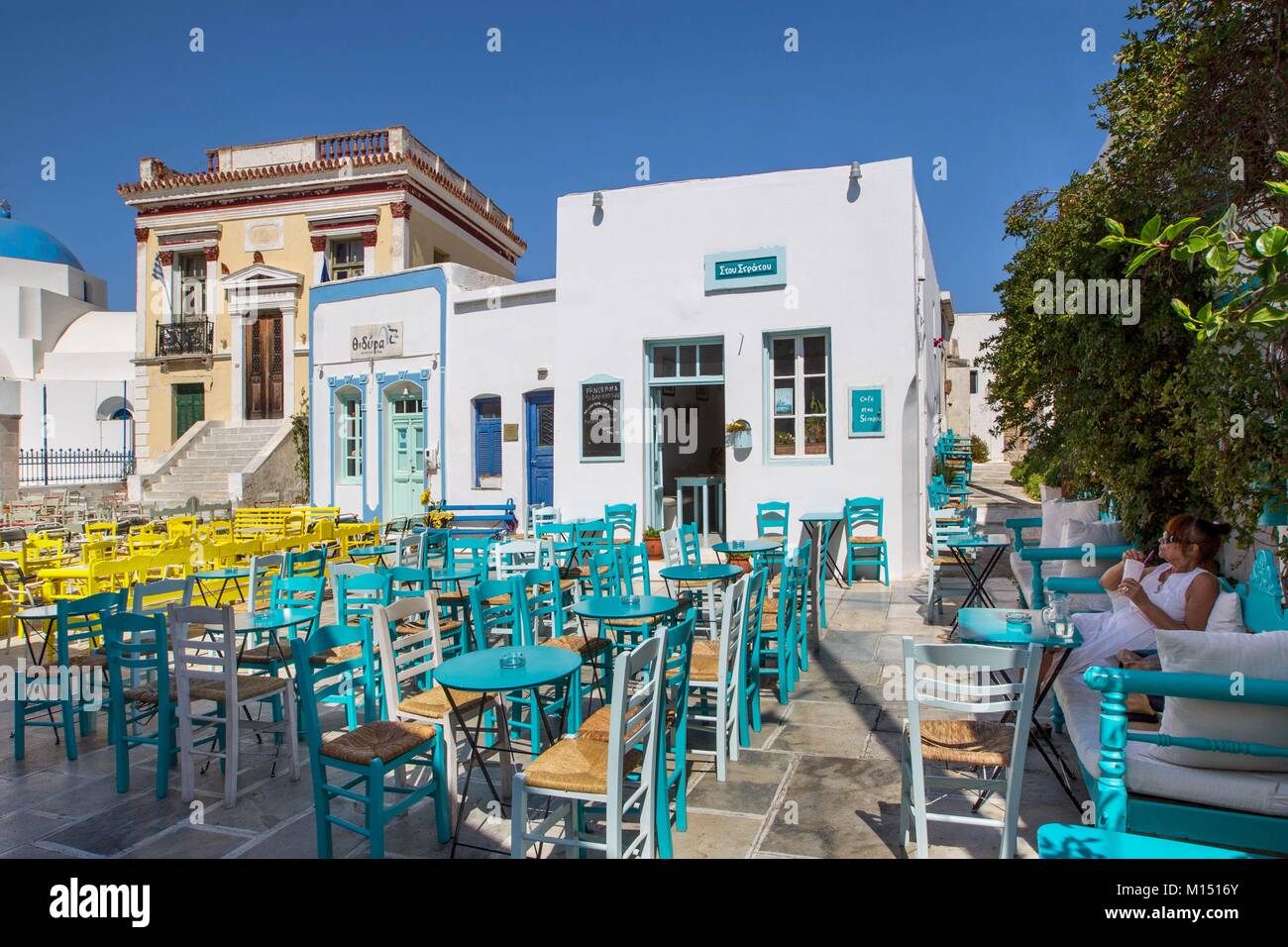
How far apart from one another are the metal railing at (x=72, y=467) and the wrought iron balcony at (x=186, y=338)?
112 inches

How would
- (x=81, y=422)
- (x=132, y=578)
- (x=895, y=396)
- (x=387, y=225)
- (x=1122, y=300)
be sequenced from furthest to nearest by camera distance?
(x=81, y=422) → (x=387, y=225) → (x=895, y=396) → (x=132, y=578) → (x=1122, y=300)

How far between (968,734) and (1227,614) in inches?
58.0

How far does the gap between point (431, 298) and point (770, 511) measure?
6.69m

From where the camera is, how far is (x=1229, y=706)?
254 centimetres

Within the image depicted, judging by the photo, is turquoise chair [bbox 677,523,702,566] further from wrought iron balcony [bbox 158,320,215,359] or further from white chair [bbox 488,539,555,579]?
wrought iron balcony [bbox 158,320,215,359]

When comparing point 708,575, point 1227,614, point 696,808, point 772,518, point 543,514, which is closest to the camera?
point 696,808

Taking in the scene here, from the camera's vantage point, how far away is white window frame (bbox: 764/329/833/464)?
10141 mm

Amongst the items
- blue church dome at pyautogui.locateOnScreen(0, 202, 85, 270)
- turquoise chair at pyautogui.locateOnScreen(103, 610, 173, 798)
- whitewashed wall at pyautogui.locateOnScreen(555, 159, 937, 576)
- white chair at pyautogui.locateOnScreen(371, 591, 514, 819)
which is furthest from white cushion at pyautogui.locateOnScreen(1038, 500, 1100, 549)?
A: blue church dome at pyautogui.locateOnScreen(0, 202, 85, 270)

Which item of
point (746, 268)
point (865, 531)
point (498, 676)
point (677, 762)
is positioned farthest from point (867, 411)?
point (498, 676)

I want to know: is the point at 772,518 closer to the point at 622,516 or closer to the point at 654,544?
the point at 654,544

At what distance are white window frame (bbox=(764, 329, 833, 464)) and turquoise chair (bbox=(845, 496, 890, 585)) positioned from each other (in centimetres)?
68
